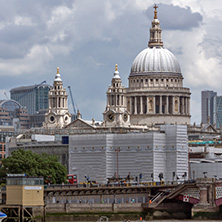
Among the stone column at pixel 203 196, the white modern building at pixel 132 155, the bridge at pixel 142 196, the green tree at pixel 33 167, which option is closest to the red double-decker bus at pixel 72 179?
the white modern building at pixel 132 155

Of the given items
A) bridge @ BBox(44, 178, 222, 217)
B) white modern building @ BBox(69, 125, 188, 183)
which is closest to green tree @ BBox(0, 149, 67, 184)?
bridge @ BBox(44, 178, 222, 217)

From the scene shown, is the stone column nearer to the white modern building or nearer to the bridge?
the bridge

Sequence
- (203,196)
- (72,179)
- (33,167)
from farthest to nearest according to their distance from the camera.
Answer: (72,179), (33,167), (203,196)

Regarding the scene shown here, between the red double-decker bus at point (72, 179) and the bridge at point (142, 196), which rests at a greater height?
the red double-decker bus at point (72, 179)

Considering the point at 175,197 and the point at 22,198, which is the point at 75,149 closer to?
the point at 175,197

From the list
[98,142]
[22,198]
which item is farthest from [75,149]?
[22,198]

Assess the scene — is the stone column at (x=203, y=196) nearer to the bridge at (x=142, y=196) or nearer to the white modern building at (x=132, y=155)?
the bridge at (x=142, y=196)

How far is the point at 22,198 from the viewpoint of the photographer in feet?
456

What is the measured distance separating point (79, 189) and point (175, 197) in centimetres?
1273

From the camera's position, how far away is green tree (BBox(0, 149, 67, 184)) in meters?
172

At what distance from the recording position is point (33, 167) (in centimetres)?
17338

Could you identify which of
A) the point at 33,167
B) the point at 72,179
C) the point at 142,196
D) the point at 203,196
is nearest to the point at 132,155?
the point at 72,179

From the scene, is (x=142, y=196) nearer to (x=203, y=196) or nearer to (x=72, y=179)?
(x=203, y=196)

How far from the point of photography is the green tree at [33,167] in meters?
172
